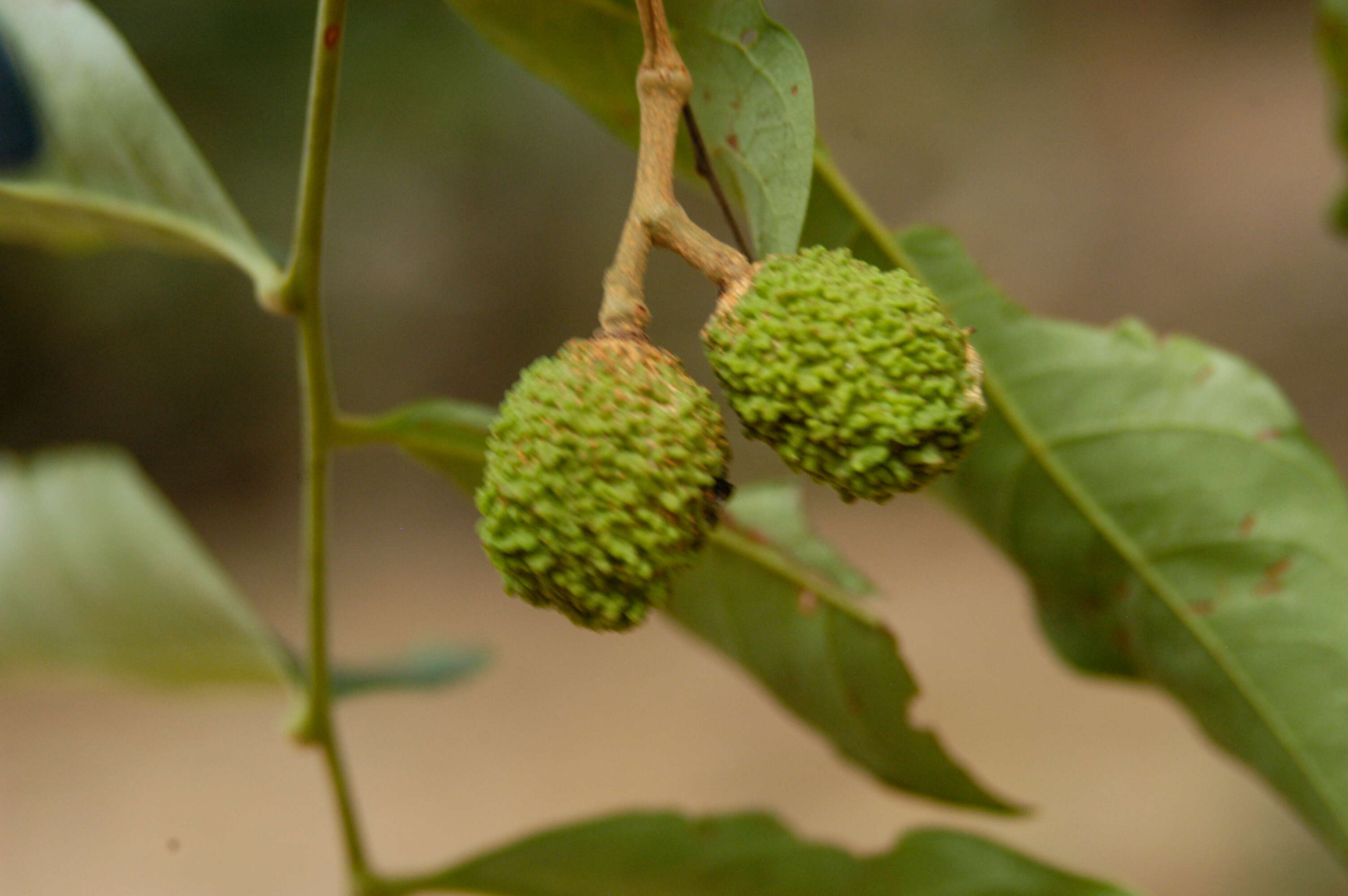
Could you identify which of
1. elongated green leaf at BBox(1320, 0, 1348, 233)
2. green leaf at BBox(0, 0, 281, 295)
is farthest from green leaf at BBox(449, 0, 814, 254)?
elongated green leaf at BBox(1320, 0, 1348, 233)

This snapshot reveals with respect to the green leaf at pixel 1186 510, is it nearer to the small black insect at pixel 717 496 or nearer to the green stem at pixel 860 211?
the green stem at pixel 860 211

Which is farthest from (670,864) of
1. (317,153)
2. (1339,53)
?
(1339,53)

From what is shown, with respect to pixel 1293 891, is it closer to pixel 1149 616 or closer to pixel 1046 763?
pixel 1046 763

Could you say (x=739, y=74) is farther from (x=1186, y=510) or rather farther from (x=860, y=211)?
(x=1186, y=510)

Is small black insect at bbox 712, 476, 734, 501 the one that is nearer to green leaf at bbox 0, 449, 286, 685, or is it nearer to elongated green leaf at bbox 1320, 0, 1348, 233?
green leaf at bbox 0, 449, 286, 685

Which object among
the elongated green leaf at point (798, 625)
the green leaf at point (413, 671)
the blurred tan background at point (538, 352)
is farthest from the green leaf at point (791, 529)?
the blurred tan background at point (538, 352)

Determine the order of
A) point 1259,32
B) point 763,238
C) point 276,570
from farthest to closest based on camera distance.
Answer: point 276,570 → point 1259,32 → point 763,238

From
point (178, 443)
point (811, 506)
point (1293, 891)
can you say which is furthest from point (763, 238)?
point (178, 443)
